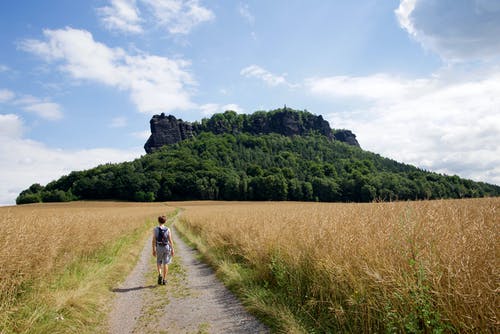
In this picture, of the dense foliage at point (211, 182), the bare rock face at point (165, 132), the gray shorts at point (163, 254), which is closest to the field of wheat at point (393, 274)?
the gray shorts at point (163, 254)

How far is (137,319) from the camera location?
6.12 metres

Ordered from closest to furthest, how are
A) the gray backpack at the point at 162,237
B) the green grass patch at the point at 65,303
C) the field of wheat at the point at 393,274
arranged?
the field of wheat at the point at 393,274
the green grass patch at the point at 65,303
the gray backpack at the point at 162,237

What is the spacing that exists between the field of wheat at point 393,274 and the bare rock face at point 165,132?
6574 inches

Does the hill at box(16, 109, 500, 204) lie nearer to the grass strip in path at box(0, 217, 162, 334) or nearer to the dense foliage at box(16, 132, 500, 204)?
the dense foliage at box(16, 132, 500, 204)

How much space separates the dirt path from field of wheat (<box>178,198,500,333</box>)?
117cm

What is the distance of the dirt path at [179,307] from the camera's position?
18.1 feet

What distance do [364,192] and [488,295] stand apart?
231 ft

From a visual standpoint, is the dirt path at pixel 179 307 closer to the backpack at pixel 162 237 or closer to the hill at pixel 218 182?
the backpack at pixel 162 237

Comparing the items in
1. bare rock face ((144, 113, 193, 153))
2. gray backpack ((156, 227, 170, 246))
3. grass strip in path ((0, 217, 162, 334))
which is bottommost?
A: grass strip in path ((0, 217, 162, 334))

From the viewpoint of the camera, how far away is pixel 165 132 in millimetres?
Answer: 168875

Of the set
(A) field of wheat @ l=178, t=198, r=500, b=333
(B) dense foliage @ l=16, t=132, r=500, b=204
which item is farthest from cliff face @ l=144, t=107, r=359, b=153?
(A) field of wheat @ l=178, t=198, r=500, b=333

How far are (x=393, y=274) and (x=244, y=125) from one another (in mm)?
188670

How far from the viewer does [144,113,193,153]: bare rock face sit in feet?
545

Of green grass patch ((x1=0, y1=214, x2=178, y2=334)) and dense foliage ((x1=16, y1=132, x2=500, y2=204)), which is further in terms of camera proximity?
dense foliage ((x1=16, y1=132, x2=500, y2=204))
